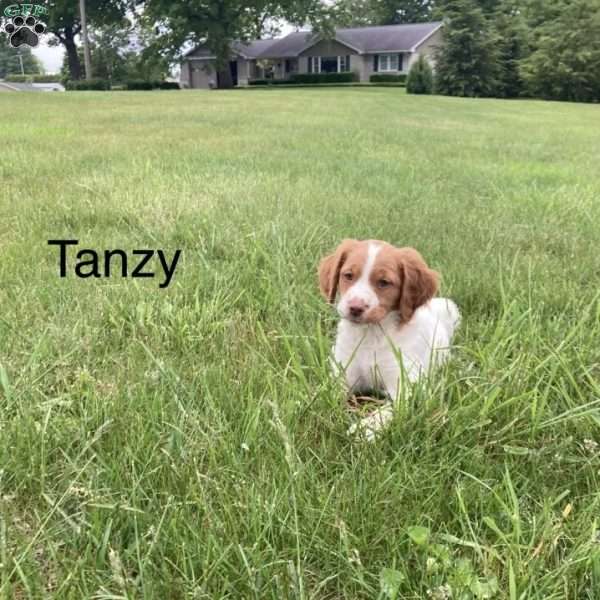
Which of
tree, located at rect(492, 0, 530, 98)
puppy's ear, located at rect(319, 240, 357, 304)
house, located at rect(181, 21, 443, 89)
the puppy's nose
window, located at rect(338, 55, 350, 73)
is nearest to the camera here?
the puppy's nose

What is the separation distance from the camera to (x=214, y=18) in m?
42.7

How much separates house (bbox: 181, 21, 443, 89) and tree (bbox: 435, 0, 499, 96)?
425 inches

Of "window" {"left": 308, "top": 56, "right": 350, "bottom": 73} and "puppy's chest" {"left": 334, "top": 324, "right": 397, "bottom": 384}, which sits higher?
"window" {"left": 308, "top": 56, "right": 350, "bottom": 73}

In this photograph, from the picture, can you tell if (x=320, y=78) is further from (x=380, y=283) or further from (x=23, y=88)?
(x=380, y=283)

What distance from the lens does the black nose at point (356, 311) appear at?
222cm

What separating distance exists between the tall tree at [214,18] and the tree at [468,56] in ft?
39.8

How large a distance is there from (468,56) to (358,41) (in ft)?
69.5

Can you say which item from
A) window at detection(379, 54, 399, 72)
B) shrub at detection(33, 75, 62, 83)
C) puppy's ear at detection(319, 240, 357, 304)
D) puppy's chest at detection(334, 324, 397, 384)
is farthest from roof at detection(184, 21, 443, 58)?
puppy's chest at detection(334, 324, 397, 384)

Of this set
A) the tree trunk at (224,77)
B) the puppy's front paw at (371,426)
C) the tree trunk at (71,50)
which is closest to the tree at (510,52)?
the tree trunk at (224,77)

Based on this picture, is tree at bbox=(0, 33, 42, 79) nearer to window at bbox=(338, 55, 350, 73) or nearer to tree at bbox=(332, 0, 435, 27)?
tree at bbox=(332, 0, 435, 27)

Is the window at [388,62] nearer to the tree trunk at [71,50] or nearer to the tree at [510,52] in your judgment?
the tree at [510,52]

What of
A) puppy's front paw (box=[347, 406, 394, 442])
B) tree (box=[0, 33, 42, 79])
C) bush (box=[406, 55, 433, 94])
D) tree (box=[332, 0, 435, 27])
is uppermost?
tree (box=[332, 0, 435, 27])

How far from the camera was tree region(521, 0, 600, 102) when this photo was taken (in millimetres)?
37094

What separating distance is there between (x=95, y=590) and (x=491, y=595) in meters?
0.87
